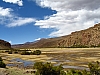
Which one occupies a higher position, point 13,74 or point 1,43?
point 1,43

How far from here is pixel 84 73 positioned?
16688 millimetres

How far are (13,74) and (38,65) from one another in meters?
2.73

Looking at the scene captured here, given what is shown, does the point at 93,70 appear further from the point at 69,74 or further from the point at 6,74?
the point at 6,74

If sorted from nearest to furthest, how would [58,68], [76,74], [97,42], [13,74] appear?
1. [76,74]
2. [58,68]
3. [13,74]
4. [97,42]

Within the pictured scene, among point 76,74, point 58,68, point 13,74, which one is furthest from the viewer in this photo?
point 13,74

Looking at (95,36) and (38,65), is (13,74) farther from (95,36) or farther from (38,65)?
(95,36)

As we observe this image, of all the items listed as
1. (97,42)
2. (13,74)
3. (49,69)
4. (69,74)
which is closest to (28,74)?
(13,74)

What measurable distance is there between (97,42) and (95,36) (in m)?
10.4

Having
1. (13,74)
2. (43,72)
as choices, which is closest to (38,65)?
(43,72)

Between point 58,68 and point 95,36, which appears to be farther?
point 95,36

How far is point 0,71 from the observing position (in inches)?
827

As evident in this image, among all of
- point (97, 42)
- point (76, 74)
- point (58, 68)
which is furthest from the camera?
point (97, 42)

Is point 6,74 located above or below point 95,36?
below

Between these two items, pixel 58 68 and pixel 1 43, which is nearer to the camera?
pixel 58 68
